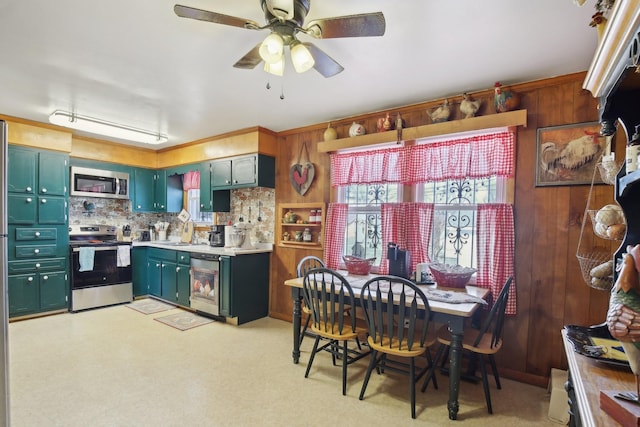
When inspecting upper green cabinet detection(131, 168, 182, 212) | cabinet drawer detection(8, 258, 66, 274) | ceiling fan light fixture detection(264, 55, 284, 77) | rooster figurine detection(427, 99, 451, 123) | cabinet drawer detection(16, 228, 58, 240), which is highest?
rooster figurine detection(427, 99, 451, 123)

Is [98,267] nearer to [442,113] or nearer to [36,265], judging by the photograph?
[36,265]

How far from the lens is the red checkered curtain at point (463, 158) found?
2.69 meters

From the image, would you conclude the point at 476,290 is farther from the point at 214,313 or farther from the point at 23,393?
the point at 23,393

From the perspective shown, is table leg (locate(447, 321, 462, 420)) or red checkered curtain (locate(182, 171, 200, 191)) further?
red checkered curtain (locate(182, 171, 200, 191))

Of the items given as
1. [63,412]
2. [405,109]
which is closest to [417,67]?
[405,109]

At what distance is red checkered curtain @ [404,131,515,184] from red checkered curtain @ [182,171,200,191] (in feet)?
10.9

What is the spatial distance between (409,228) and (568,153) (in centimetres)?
139

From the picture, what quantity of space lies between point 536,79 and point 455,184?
1.02 meters

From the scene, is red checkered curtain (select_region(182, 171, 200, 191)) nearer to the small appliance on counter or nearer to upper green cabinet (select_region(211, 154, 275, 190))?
upper green cabinet (select_region(211, 154, 275, 190))

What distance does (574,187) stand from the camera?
8.05ft

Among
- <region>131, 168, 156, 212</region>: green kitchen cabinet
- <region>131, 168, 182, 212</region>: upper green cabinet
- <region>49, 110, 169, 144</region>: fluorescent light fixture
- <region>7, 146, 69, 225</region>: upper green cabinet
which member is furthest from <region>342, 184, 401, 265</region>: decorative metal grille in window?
<region>7, 146, 69, 225</region>: upper green cabinet

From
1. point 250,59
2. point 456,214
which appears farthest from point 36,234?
point 456,214

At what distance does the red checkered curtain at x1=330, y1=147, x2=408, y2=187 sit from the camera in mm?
3248

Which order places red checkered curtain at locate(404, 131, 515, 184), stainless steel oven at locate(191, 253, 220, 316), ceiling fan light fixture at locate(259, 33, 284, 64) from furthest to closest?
stainless steel oven at locate(191, 253, 220, 316) < red checkered curtain at locate(404, 131, 515, 184) < ceiling fan light fixture at locate(259, 33, 284, 64)
